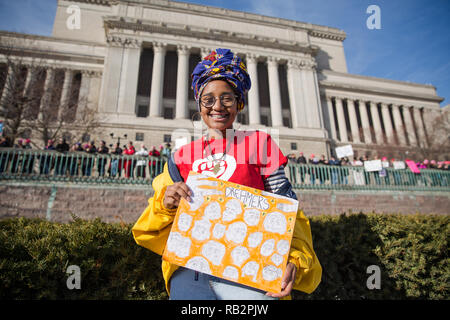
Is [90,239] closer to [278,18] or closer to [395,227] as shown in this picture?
[395,227]

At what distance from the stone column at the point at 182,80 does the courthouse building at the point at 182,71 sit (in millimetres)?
120

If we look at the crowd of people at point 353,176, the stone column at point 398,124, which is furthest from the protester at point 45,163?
the stone column at point 398,124

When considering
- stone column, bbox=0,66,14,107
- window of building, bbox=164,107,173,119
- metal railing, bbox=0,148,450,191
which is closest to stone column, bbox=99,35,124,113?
window of building, bbox=164,107,173,119

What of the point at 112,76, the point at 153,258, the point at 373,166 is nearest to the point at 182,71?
the point at 112,76

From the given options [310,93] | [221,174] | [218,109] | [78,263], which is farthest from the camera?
[310,93]

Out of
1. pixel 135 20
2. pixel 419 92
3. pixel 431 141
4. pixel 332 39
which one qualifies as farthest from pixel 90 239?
pixel 419 92

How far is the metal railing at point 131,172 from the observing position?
30.3ft

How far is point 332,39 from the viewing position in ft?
135

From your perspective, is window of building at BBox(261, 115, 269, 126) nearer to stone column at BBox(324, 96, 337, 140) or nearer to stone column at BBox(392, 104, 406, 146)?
stone column at BBox(324, 96, 337, 140)

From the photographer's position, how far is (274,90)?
103 ft

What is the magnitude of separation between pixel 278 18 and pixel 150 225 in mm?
40752

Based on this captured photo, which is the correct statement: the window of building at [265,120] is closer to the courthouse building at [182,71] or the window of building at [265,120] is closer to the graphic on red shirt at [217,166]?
the courthouse building at [182,71]

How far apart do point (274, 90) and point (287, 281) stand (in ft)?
105

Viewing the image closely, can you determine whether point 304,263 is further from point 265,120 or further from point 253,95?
point 265,120
